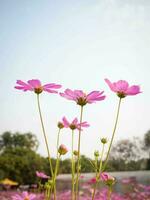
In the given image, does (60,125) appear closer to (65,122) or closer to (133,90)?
(65,122)

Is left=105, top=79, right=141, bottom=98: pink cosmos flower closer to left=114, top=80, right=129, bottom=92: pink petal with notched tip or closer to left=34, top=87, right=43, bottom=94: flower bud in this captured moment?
left=114, top=80, right=129, bottom=92: pink petal with notched tip

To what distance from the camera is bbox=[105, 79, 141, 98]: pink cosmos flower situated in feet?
2.47

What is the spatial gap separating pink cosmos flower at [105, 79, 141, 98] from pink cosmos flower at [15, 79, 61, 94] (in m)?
0.14

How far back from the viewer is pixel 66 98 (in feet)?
2.45

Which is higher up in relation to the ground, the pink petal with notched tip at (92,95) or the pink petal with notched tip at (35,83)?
the pink petal with notched tip at (35,83)

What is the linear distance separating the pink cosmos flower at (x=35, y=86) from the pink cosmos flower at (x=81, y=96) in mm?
35

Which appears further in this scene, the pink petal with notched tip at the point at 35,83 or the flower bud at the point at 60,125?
the flower bud at the point at 60,125

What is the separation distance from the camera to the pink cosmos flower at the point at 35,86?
0.77m

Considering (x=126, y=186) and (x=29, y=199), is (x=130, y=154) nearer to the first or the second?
(x=126, y=186)

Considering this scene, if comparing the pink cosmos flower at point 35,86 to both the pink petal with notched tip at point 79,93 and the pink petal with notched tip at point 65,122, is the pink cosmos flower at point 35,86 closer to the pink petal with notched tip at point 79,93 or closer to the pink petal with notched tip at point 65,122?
the pink petal with notched tip at point 79,93

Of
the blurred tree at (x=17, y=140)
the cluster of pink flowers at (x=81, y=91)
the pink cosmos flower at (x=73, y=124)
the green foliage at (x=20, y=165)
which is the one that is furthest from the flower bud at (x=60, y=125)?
the blurred tree at (x=17, y=140)

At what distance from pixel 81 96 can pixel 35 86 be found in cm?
12

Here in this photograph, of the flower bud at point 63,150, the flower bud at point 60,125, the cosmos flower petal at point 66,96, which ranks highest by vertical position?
the cosmos flower petal at point 66,96

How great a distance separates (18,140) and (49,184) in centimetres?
4159
